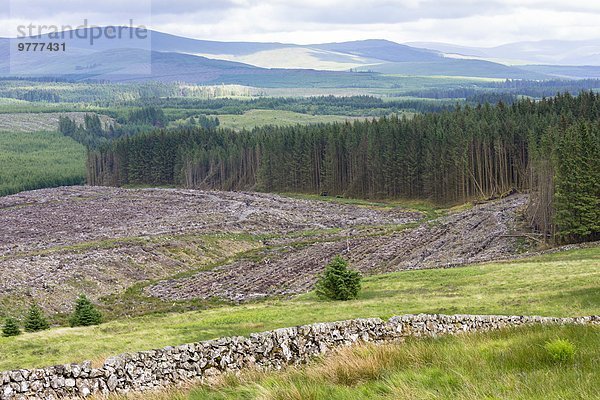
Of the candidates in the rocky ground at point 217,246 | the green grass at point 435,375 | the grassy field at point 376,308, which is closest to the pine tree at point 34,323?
the grassy field at point 376,308

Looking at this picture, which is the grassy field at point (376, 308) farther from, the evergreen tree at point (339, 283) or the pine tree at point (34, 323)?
the pine tree at point (34, 323)

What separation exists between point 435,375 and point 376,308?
65.5ft

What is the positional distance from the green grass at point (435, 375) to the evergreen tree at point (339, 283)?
76.0 feet

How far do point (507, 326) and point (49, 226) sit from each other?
101m

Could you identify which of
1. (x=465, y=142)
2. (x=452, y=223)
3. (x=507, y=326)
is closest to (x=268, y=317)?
(x=507, y=326)

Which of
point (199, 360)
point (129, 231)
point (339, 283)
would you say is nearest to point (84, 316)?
point (339, 283)

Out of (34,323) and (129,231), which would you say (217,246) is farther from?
(34,323)

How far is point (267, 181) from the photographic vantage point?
17712cm

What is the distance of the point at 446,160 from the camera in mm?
135375

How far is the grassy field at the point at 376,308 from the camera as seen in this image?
95.0ft

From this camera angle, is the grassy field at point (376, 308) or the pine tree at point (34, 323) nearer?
the grassy field at point (376, 308)

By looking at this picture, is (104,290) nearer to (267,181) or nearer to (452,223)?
(452,223)

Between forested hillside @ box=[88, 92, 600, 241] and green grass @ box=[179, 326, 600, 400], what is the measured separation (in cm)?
5634

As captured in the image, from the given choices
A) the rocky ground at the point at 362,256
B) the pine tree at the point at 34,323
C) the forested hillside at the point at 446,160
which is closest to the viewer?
the pine tree at the point at 34,323
